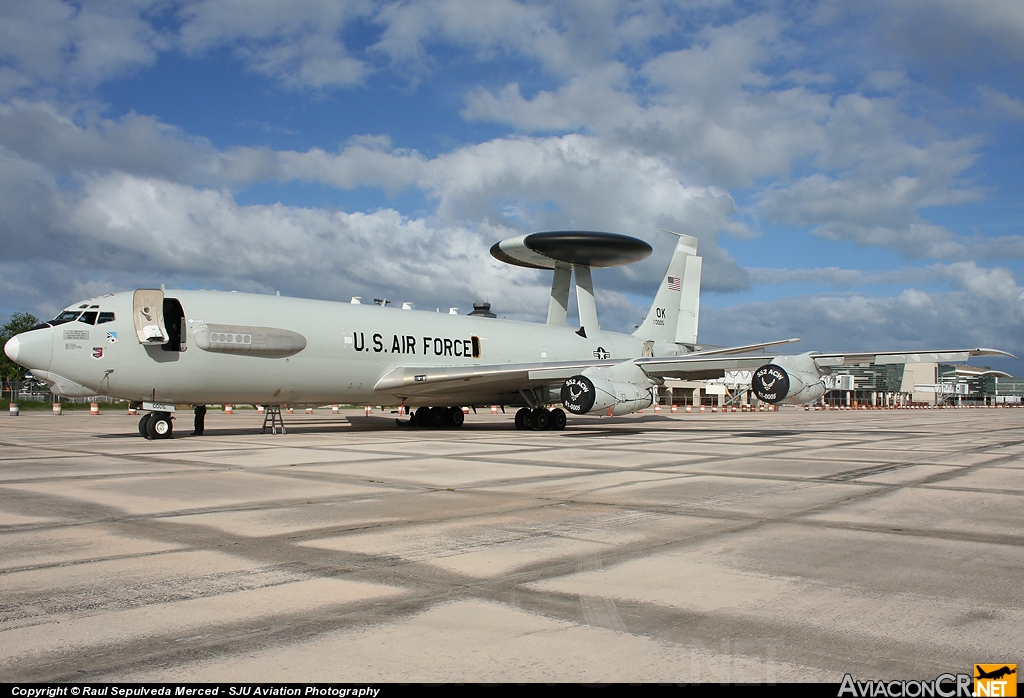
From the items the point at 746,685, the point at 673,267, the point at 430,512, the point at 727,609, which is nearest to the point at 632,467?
the point at 430,512

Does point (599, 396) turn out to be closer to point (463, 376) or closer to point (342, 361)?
point (463, 376)

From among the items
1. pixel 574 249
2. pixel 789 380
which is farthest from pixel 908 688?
pixel 574 249

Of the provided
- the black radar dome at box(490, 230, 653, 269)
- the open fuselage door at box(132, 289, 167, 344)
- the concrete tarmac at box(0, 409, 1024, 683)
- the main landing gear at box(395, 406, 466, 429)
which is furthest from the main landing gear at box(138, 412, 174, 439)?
the black radar dome at box(490, 230, 653, 269)

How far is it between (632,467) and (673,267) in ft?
68.7

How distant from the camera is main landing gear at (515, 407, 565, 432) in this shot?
2577cm

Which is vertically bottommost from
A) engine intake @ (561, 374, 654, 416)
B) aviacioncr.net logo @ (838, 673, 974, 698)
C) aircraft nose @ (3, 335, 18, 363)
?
aviacioncr.net logo @ (838, 673, 974, 698)

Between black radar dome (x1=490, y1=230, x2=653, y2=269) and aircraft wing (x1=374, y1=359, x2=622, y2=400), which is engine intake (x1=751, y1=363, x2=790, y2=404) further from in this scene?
black radar dome (x1=490, y1=230, x2=653, y2=269)

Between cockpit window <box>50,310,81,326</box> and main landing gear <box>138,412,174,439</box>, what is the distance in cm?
303

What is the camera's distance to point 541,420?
2592 cm

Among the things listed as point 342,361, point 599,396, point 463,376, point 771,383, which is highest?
point 342,361

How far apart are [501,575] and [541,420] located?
20.4m

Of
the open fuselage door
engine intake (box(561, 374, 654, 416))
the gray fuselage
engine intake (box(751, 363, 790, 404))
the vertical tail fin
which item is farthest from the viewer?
the vertical tail fin

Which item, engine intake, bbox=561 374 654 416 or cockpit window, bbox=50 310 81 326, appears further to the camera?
engine intake, bbox=561 374 654 416

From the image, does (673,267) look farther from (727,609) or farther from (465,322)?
(727,609)
